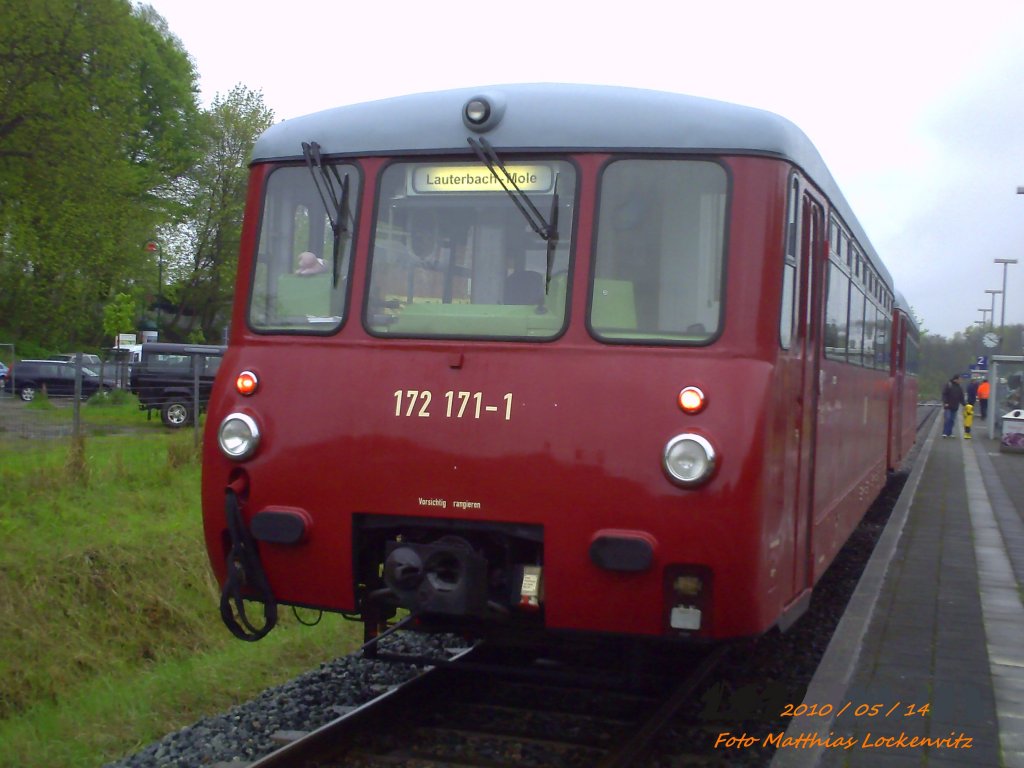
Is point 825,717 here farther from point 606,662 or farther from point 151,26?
point 151,26

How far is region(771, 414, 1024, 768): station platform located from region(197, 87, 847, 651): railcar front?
2.02 ft

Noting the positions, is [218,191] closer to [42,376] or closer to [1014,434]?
[42,376]

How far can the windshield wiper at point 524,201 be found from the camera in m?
5.41

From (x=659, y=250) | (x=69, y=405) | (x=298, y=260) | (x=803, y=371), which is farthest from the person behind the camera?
(x=69, y=405)

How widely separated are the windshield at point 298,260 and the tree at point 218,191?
151 feet

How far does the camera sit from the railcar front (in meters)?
5.04

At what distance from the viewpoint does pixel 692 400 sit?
16.4ft

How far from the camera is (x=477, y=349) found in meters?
5.39

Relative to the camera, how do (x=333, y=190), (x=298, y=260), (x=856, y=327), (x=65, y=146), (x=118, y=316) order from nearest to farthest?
(x=333, y=190)
(x=298, y=260)
(x=856, y=327)
(x=65, y=146)
(x=118, y=316)

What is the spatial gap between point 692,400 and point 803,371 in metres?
1.37

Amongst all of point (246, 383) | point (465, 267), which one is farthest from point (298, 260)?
point (465, 267)

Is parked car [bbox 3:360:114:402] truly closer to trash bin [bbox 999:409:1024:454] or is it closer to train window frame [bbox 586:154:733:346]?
trash bin [bbox 999:409:1024:454]

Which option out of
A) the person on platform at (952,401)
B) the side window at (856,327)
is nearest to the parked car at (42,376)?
the side window at (856,327)

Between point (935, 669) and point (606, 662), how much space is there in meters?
1.88
